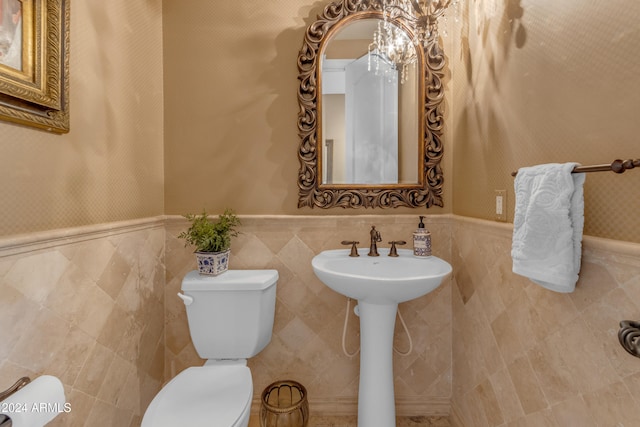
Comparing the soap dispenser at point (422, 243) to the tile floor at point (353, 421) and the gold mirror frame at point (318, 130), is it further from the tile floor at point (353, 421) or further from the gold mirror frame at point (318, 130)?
the tile floor at point (353, 421)

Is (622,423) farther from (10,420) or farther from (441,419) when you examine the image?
(10,420)

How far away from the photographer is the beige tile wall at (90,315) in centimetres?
92

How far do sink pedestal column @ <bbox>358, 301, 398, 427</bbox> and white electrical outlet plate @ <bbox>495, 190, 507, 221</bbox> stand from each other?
0.58m

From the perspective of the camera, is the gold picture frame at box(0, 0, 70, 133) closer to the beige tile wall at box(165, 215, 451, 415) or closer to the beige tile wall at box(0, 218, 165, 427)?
the beige tile wall at box(0, 218, 165, 427)

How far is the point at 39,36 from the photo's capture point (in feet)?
3.17

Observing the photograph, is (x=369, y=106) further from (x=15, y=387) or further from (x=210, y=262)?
(x=15, y=387)

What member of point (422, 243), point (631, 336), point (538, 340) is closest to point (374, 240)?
point (422, 243)

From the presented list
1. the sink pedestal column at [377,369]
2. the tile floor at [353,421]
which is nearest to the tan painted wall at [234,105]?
the sink pedestal column at [377,369]

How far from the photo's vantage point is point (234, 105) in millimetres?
1694

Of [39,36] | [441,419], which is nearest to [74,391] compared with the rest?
[39,36]

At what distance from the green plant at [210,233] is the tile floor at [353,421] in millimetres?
978

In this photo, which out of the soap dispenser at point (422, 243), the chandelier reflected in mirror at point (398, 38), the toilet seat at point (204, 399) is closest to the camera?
the toilet seat at point (204, 399)

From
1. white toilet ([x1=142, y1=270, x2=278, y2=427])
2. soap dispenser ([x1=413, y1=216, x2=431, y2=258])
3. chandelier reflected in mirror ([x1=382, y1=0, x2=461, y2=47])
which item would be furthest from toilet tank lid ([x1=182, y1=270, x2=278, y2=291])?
chandelier reflected in mirror ([x1=382, y1=0, x2=461, y2=47])

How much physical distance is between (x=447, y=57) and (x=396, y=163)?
637mm
